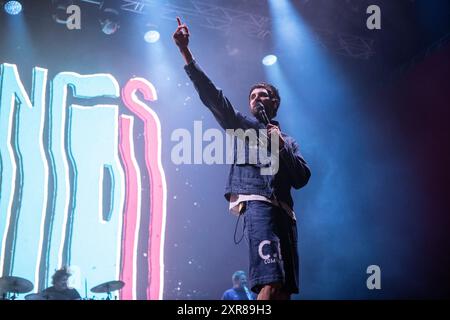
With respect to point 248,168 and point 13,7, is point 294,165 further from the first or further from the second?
point 13,7

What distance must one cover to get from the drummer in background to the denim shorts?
2512 mm

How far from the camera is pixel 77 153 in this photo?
444 cm

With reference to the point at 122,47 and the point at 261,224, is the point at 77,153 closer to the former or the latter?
the point at 122,47

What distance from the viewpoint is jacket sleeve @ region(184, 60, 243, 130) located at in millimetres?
2316

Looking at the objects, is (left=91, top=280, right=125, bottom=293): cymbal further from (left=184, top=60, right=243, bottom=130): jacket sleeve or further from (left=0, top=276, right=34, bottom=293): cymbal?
(left=184, top=60, right=243, bottom=130): jacket sleeve

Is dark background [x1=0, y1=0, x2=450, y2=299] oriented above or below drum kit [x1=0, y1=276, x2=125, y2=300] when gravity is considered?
above

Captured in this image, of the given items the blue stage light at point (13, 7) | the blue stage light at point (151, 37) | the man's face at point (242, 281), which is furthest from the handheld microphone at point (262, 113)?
the blue stage light at point (13, 7)

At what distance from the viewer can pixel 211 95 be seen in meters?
2.32

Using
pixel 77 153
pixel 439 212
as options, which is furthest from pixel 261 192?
pixel 439 212

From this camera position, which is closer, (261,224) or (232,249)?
(261,224)

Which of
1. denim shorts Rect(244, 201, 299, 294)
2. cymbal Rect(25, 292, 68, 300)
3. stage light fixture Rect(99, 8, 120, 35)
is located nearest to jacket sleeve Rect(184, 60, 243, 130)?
denim shorts Rect(244, 201, 299, 294)

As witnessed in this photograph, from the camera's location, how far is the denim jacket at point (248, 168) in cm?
226

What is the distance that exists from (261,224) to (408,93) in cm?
373

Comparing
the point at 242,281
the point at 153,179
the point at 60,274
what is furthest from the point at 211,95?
the point at 242,281
